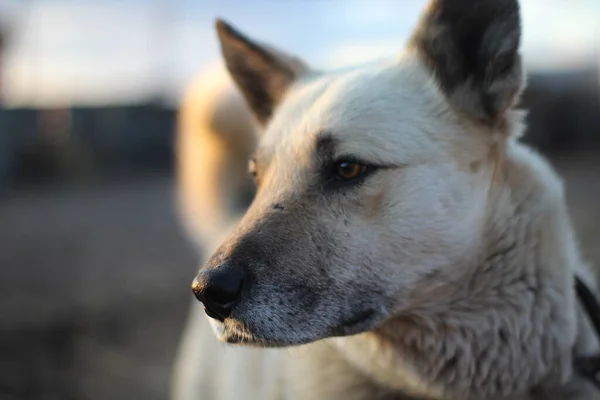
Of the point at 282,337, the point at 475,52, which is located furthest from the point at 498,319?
the point at 475,52

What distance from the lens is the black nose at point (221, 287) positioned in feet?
5.04

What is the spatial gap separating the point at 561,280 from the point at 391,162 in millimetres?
567

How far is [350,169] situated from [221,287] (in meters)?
0.47

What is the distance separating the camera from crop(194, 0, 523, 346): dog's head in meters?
1.60

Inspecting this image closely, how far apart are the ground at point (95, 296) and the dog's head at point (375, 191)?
7.94ft

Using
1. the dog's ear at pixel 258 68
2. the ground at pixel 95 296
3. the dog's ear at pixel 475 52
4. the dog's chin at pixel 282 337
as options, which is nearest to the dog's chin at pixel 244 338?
the dog's chin at pixel 282 337

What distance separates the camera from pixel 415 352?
5.94 feet

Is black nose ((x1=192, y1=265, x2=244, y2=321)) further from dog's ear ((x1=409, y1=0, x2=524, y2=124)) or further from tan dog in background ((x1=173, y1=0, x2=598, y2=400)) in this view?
dog's ear ((x1=409, y1=0, x2=524, y2=124))

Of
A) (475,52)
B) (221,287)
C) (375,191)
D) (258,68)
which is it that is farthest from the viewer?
(258,68)

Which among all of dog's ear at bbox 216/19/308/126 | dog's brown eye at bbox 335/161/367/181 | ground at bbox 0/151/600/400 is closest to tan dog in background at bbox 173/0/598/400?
dog's brown eye at bbox 335/161/367/181

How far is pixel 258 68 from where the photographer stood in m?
2.38

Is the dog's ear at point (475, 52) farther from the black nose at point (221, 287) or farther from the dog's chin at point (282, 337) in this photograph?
A: the black nose at point (221, 287)

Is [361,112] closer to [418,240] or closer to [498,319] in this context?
[418,240]

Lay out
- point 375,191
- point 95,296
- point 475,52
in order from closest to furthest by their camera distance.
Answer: point 375,191 → point 475,52 → point 95,296
